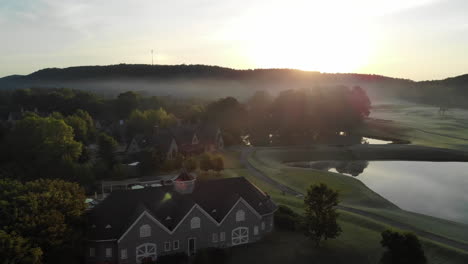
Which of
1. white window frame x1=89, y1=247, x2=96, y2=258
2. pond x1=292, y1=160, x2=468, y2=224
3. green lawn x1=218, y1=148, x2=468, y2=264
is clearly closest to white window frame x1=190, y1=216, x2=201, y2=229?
green lawn x1=218, y1=148, x2=468, y2=264

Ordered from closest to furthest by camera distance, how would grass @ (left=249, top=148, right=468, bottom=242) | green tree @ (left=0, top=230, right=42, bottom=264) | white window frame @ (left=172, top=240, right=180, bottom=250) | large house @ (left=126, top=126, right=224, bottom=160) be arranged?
green tree @ (left=0, top=230, right=42, bottom=264)
white window frame @ (left=172, top=240, right=180, bottom=250)
grass @ (left=249, top=148, right=468, bottom=242)
large house @ (left=126, top=126, right=224, bottom=160)

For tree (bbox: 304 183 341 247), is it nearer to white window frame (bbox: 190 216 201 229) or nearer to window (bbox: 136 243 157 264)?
white window frame (bbox: 190 216 201 229)

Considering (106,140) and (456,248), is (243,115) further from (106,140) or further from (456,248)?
(456,248)

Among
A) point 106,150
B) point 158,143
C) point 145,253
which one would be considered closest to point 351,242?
point 145,253

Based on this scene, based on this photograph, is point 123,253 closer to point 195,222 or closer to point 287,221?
point 195,222

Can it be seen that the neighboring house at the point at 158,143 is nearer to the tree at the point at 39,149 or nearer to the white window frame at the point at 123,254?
the tree at the point at 39,149

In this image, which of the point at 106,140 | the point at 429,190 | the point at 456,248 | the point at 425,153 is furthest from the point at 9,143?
the point at 425,153

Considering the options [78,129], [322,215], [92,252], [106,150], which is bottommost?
[92,252]
